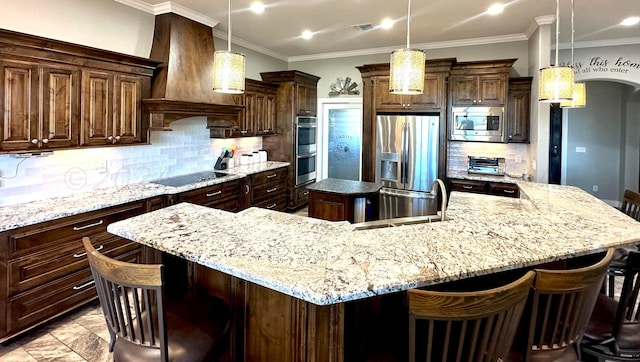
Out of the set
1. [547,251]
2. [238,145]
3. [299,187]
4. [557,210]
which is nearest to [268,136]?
[238,145]

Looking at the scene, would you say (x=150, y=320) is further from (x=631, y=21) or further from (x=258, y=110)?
(x=631, y=21)

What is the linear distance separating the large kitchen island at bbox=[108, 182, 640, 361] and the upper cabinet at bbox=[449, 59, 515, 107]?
10.8 ft

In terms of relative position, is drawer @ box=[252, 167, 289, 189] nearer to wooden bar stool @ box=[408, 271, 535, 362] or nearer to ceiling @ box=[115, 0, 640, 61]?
ceiling @ box=[115, 0, 640, 61]

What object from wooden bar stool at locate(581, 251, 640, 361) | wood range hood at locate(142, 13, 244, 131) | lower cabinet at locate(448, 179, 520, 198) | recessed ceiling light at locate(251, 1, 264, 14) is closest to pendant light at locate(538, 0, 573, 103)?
wooden bar stool at locate(581, 251, 640, 361)

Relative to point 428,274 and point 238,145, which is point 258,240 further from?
point 238,145

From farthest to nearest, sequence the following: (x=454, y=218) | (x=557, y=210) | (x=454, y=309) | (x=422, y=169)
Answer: (x=422, y=169), (x=557, y=210), (x=454, y=218), (x=454, y=309)

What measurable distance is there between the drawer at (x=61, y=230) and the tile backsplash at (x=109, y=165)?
0.62 m

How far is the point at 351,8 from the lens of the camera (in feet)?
14.0

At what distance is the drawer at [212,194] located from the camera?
4.03 metres

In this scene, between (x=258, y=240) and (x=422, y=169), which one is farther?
(x=422, y=169)

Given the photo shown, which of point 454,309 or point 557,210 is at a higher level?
point 557,210

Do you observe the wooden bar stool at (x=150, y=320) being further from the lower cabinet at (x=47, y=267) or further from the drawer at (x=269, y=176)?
the drawer at (x=269, y=176)

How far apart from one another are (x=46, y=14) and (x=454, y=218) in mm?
3854

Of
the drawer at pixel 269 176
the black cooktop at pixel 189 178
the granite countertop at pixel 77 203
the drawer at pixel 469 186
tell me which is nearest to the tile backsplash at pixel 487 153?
the drawer at pixel 469 186
